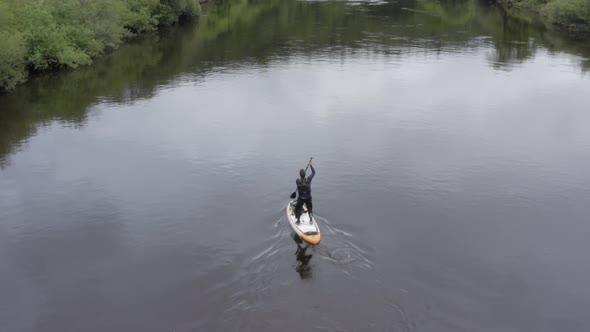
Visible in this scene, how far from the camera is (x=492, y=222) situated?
89.0ft

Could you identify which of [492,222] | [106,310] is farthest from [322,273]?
[492,222]

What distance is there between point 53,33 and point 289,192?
3493cm

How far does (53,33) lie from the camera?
51656 mm

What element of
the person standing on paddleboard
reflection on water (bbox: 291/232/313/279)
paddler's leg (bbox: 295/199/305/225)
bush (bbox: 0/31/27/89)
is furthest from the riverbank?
bush (bbox: 0/31/27/89)

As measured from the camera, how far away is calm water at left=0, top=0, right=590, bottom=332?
66.7ft

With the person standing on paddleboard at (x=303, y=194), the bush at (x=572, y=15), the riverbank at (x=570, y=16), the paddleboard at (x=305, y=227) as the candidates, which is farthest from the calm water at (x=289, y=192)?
the bush at (x=572, y=15)

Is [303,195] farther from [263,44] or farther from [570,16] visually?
[570,16]

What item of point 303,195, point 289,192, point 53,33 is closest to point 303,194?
point 303,195

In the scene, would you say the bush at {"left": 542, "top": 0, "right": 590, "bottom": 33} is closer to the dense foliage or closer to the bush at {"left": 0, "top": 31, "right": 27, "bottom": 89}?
the dense foliage

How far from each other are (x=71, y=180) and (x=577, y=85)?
152 feet

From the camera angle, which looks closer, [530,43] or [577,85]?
[577,85]

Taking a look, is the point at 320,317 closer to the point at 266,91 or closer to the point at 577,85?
the point at 266,91

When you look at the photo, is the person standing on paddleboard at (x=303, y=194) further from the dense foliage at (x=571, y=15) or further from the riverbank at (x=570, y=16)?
the dense foliage at (x=571, y=15)

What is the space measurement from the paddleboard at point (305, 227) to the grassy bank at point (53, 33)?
32.8 meters
